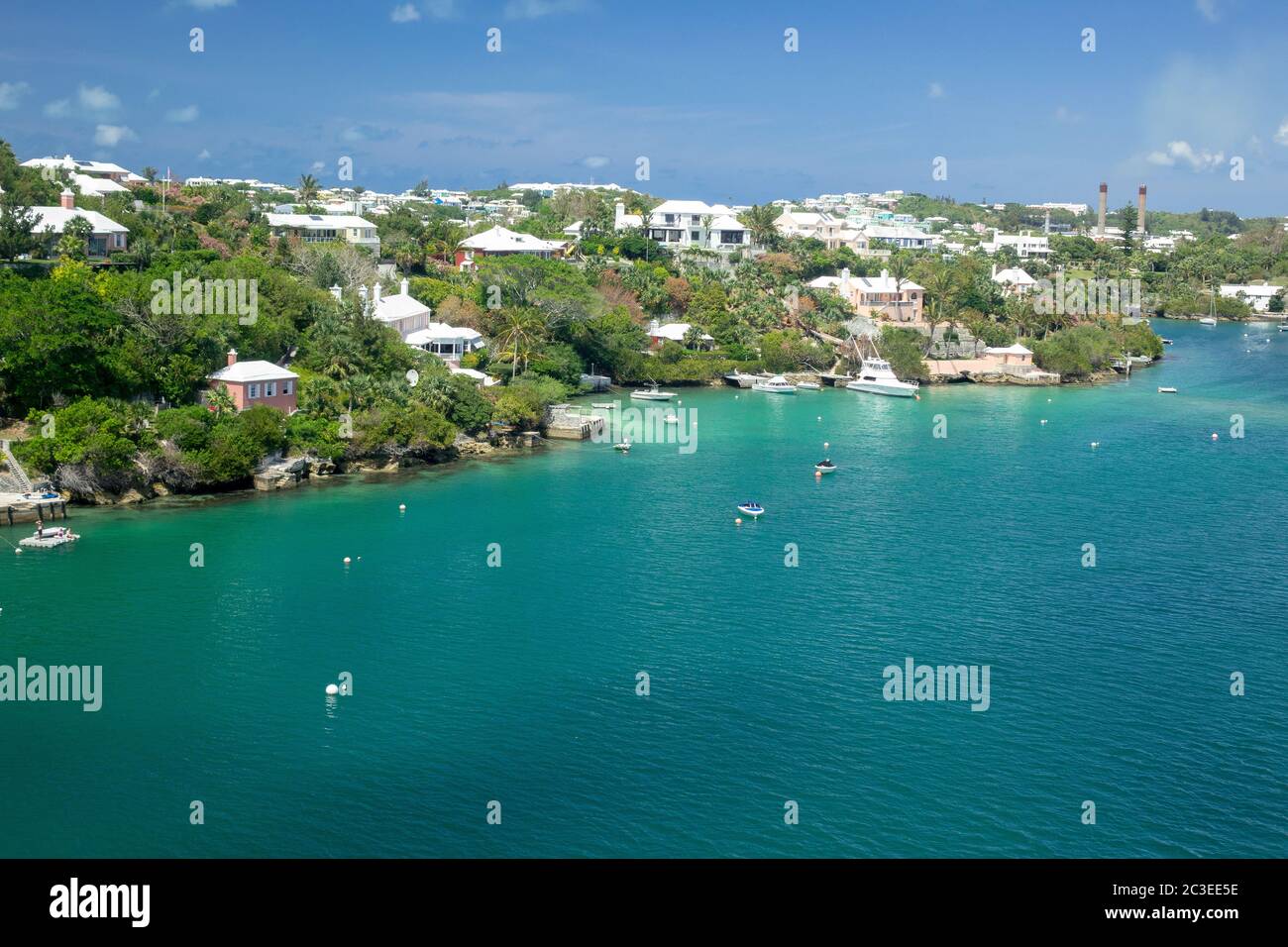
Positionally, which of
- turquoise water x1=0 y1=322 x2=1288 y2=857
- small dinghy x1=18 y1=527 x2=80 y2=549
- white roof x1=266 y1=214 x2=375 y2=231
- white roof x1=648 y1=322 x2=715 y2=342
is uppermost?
white roof x1=266 y1=214 x2=375 y2=231

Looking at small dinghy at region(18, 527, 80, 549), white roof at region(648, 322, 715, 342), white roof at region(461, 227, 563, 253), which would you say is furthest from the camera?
white roof at region(461, 227, 563, 253)

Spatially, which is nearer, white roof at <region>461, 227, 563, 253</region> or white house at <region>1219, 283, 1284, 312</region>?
white roof at <region>461, 227, 563, 253</region>

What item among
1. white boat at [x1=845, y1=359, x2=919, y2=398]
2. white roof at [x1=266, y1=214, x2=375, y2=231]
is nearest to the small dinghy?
white roof at [x1=266, y1=214, x2=375, y2=231]

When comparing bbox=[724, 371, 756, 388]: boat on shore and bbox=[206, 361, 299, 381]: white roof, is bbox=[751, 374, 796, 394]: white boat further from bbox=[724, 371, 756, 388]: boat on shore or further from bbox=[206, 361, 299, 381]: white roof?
bbox=[206, 361, 299, 381]: white roof

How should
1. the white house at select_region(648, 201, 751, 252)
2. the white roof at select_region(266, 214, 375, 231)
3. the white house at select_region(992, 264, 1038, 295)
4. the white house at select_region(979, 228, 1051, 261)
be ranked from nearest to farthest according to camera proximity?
1. the white roof at select_region(266, 214, 375, 231)
2. the white house at select_region(648, 201, 751, 252)
3. the white house at select_region(992, 264, 1038, 295)
4. the white house at select_region(979, 228, 1051, 261)

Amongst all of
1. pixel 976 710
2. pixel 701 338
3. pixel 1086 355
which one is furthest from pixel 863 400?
pixel 976 710
